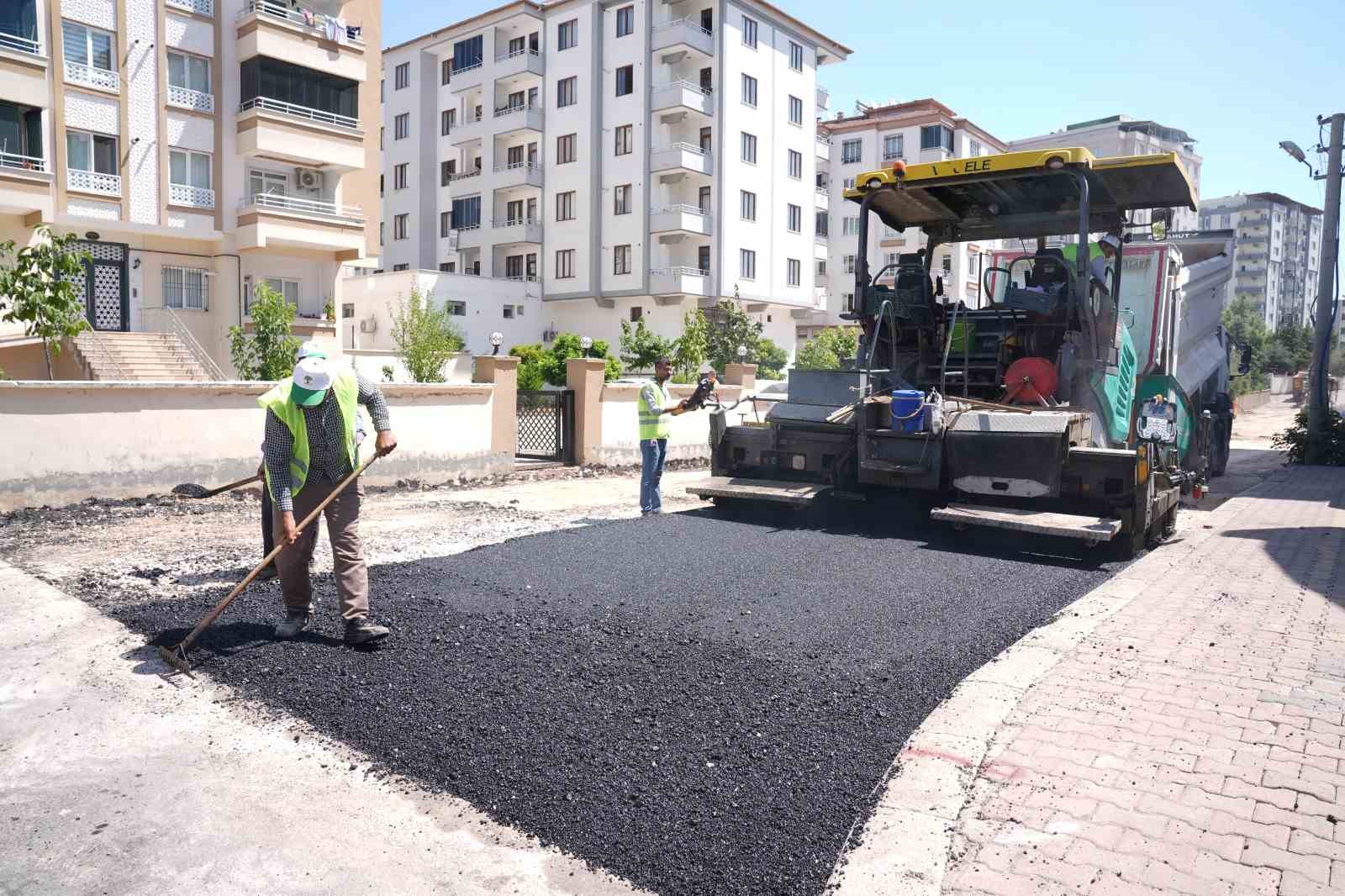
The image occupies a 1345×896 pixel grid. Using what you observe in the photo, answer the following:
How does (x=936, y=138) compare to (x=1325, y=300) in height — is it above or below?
above

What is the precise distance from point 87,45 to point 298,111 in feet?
15.9

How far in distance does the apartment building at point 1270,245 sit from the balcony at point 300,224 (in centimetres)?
9522

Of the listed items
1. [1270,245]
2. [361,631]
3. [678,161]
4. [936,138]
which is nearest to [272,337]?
[361,631]

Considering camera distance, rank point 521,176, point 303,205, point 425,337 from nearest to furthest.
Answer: point 303,205
point 425,337
point 521,176

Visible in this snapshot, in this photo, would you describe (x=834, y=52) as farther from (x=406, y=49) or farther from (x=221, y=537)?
(x=221, y=537)

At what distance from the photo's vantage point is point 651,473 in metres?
9.82

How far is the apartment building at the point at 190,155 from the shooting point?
2230 centimetres

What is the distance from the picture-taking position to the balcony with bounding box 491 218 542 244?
40.0 m

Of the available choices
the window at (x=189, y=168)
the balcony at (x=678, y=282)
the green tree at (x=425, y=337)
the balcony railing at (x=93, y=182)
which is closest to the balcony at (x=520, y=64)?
the balcony at (x=678, y=282)

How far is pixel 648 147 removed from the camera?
120 ft


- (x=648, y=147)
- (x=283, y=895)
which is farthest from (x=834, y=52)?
(x=283, y=895)

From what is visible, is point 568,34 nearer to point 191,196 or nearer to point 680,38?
point 680,38

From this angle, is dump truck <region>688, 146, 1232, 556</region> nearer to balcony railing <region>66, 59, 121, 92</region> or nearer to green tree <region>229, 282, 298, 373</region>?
green tree <region>229, 282, 298, 373</region>

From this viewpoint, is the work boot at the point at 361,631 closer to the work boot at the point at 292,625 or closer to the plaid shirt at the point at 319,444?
the work boot at the point at 292,625
